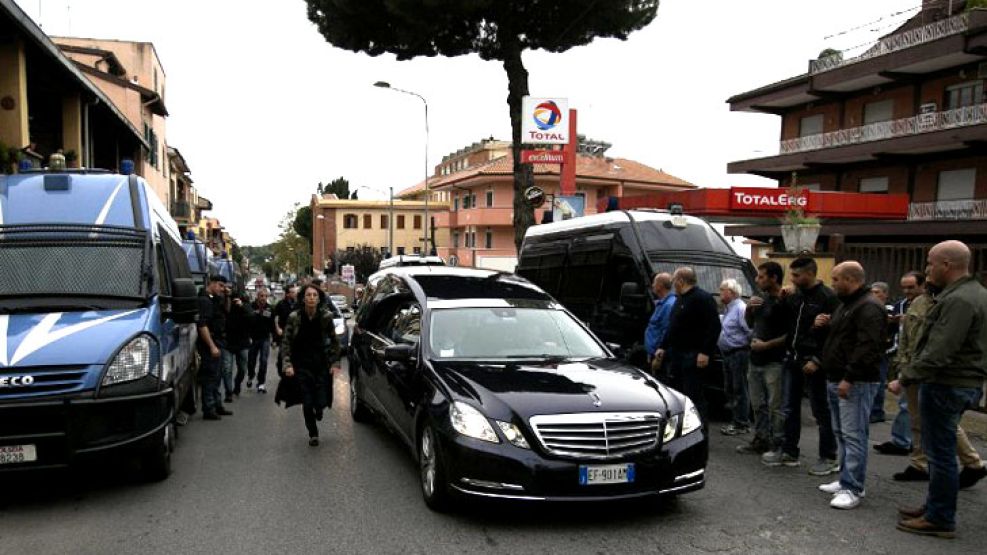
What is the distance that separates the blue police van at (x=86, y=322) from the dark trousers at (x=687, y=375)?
4586 millimetres

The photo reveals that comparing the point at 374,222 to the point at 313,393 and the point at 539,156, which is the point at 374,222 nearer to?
the point at 539,156

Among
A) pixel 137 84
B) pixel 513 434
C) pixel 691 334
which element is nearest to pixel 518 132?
pixel 691 334

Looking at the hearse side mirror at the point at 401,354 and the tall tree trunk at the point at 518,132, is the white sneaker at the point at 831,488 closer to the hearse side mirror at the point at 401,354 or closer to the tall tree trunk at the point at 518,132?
the hearse side mirror at the point at 401,354

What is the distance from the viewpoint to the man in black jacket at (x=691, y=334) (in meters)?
7.16

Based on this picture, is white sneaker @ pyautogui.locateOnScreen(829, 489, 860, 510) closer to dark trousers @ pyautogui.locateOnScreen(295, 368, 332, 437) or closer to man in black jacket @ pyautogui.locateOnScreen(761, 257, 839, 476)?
man in black jacket @ pyautogui.locateOnScreen(761, 257, 839, 476)

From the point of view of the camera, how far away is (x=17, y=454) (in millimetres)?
5281

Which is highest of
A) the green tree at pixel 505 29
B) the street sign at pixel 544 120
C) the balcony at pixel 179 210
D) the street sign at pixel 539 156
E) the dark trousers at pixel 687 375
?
the green tree at pixel 505 29

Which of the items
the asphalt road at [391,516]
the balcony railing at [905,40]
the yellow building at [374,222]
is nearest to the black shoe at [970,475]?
the asphalt road at [391,516]

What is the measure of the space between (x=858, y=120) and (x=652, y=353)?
31.4m

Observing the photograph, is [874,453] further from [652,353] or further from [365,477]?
[365,477]

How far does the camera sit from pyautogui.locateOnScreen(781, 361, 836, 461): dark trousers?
254 inches

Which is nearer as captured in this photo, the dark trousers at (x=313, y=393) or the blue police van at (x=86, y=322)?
the blue police van at (x=86, y=322)

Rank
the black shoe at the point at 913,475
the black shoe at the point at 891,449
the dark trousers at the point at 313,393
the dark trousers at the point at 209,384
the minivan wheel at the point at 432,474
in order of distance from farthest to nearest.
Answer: the dark trousers at the point at 209,384, the dark trousers at the point at 313,393, the black shoe at the point at 891,449, the black shoe at the point at 913,475, the minivan wheel at the point at 432,474

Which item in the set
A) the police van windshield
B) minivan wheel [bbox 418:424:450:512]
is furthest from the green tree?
minivan wheel [bbox 418:424:450:512]
